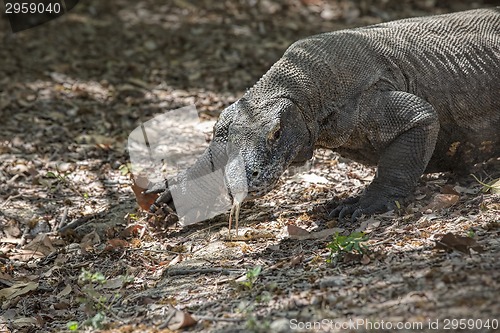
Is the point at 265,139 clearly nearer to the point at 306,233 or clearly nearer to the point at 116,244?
the point at 306,233

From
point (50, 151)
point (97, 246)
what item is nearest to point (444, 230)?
point (97, 246)

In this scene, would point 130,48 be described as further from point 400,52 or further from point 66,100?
point 400,52

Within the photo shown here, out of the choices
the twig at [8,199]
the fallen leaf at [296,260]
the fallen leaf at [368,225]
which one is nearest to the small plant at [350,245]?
the fallen leaf at [296,260]

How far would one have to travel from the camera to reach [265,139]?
5.16m

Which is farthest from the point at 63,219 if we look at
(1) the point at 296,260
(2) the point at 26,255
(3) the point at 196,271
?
(1) the point at 296,260

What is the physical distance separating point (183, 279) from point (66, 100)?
4746mm

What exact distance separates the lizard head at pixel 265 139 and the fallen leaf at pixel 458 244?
4.19 feet

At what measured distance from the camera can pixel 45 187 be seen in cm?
703

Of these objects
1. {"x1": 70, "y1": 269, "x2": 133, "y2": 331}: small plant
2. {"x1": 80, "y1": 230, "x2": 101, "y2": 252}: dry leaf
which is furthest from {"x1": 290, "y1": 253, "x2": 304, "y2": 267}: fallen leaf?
{"x1": 80, "y1": 230, "x2": 101, "y2": 252}: dry leaf

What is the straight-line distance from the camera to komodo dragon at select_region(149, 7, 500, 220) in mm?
5344

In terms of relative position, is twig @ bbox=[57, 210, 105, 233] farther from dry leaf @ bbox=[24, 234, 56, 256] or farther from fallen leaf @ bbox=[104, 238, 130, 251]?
fallen leaf @ bbox=[104, 238, 130, 251]

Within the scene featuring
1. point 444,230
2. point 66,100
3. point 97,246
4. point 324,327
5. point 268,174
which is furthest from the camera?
point 66,100

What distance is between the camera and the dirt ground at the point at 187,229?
403 cm

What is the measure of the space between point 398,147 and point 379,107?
332mm
